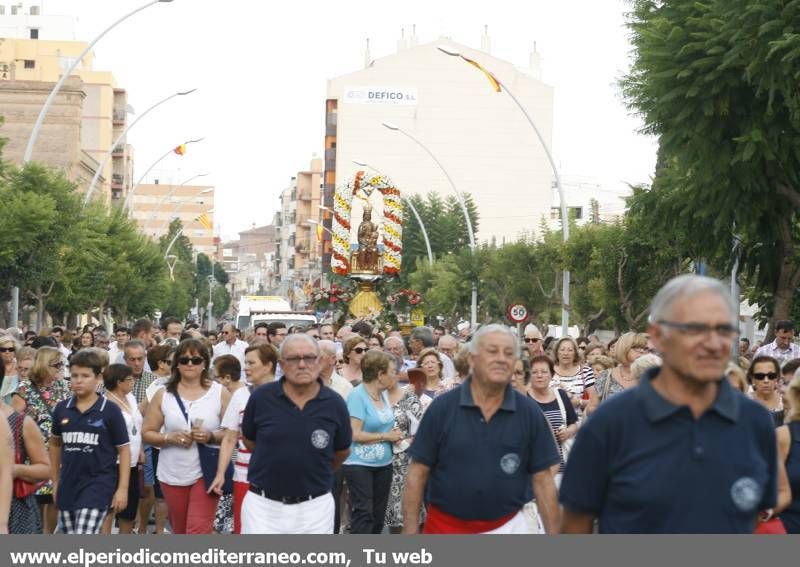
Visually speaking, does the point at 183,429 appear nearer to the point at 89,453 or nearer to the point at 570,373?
the point at 89,453

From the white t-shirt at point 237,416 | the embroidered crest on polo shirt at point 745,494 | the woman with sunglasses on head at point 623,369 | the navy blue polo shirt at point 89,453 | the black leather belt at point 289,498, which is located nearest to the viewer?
the embroidered crest on polo shirt at point 745,494

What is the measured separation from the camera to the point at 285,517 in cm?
873

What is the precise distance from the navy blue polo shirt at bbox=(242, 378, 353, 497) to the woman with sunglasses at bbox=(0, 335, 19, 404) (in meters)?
3.53

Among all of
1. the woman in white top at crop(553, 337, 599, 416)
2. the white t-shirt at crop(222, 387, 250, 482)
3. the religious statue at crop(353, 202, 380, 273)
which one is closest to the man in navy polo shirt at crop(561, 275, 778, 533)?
the white t-shirt at crop(222, 387, 250, 482)

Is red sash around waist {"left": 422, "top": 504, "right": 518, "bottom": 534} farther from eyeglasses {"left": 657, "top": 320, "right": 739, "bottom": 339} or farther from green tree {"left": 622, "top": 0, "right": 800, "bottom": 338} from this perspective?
green tree {"left": 622, "top": 0, "right": 800, "bottom": 338}

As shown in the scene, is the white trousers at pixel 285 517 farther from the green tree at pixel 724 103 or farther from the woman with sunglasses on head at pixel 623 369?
the green tree at pixel 724 103

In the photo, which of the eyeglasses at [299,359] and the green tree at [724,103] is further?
the green tree at [724,103]

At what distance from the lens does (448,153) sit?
4414 inches

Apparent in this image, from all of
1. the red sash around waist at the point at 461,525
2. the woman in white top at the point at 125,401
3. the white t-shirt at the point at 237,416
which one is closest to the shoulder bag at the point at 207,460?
the white t-shirt at the point at 237,416

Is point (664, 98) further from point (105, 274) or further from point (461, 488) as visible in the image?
point (105, 274)

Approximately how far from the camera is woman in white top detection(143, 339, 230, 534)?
10859 millimetres

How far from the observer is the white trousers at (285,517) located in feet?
28.6
